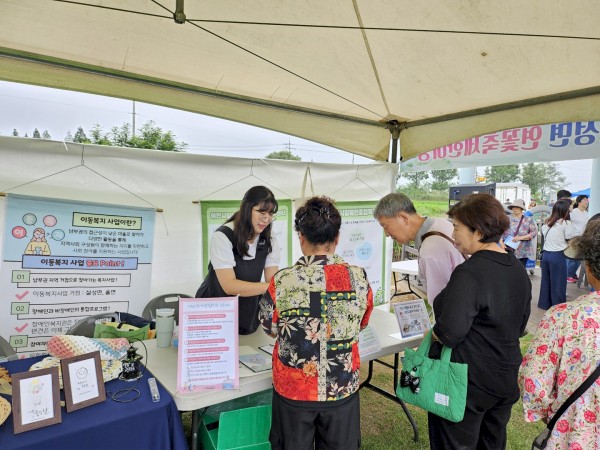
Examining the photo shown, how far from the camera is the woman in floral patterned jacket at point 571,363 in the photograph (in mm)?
1046

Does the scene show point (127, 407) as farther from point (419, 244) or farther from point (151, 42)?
point (151, 42)

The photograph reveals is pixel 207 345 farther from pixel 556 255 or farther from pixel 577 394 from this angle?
pixel 556 255

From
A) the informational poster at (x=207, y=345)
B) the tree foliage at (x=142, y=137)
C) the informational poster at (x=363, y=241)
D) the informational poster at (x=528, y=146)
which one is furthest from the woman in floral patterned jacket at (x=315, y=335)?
the tree foliage at (x=142, y=137)

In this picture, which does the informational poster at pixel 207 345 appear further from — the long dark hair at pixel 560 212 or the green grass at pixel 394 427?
the long dark hair at pixel 560 212

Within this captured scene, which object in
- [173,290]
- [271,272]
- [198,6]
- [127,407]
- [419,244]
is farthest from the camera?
[173,290]

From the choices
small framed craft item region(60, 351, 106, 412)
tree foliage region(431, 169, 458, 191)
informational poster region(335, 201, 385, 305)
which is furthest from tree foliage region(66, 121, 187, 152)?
tree foliage region(431, 169, 458, 191)

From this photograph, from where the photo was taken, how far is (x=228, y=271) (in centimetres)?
182

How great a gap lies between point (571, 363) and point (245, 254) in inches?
53.5

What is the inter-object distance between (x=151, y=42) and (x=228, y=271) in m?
1.18

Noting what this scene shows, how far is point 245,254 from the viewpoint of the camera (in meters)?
1.90

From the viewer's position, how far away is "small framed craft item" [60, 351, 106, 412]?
1.16m

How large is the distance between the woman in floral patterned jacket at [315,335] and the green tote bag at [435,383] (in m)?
0.31

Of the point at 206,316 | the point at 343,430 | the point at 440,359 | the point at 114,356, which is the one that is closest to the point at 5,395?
the point at 114,356

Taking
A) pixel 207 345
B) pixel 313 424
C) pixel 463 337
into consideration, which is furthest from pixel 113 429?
pixel 463 337
